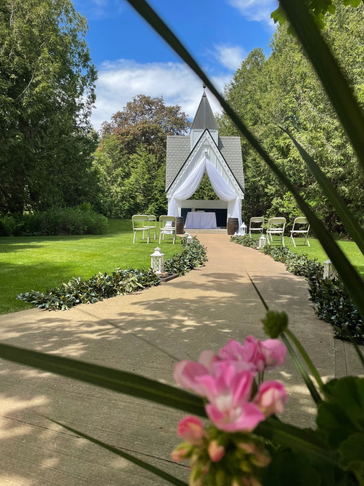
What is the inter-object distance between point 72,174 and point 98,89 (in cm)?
581

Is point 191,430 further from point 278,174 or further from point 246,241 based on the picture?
point 246,241

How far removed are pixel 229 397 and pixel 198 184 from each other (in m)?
16.5

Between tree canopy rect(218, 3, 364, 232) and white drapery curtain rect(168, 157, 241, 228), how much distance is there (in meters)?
2.23

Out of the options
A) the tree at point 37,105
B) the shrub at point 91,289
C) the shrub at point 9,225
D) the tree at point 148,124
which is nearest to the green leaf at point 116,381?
the shrub at point 91,289

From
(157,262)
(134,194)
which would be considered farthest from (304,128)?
(157,262)

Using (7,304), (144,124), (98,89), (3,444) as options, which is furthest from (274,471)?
(144,124)

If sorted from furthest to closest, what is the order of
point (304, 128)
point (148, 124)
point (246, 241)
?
point (148, 124) < point (304, 128) < point (246, 241)

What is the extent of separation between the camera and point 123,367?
8.73ft

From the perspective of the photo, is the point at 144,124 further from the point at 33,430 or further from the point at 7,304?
the point at 33,430

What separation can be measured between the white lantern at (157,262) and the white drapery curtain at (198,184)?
32.9 ft

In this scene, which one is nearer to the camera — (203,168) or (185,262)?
(185,262)

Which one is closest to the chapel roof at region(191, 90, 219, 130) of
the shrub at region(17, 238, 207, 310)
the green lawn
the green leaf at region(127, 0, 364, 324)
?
the green lawn

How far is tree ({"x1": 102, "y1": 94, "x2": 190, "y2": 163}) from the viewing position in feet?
116

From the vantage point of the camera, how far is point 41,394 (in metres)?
2.30
